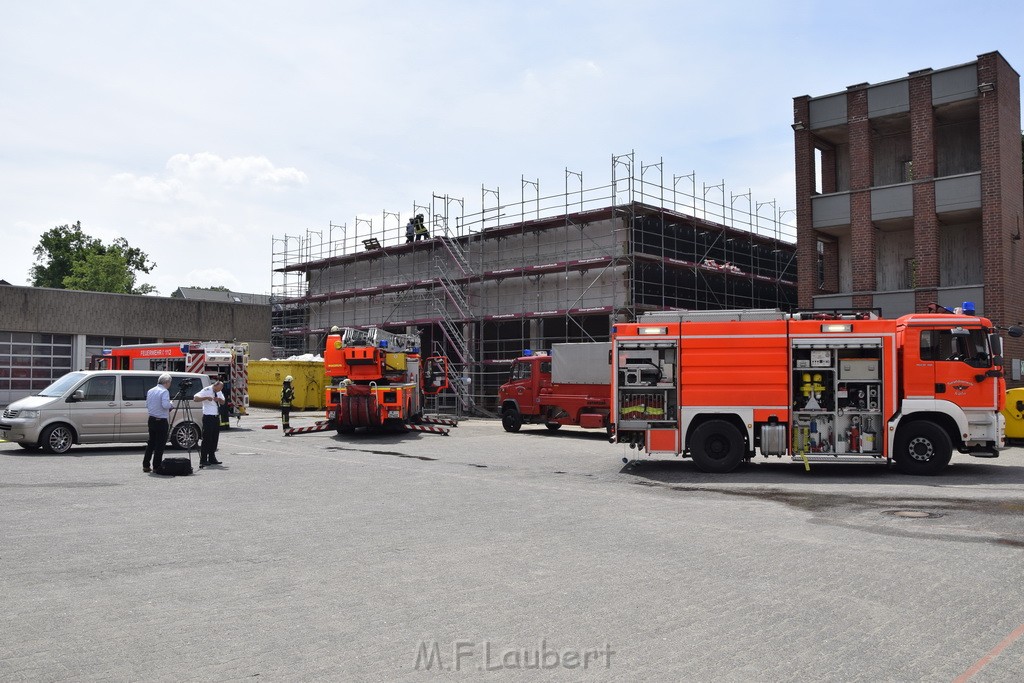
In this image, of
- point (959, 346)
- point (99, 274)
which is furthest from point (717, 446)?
point (99, 274)

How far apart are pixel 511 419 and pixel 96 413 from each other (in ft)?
38.2

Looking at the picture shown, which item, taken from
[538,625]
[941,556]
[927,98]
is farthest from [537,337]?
[538,625]

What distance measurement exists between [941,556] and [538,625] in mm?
4473

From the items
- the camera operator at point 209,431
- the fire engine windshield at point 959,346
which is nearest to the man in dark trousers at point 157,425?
the camera operator at point 209,431

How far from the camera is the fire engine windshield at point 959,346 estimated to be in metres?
14.5

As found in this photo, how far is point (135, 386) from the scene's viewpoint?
18.1m

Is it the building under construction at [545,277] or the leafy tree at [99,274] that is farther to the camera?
the leafy tree at [99,274]

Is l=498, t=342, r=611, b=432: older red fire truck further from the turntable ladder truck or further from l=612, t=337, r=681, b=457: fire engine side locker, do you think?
l=612, t=337, r=681, b=457: fire engine side locker

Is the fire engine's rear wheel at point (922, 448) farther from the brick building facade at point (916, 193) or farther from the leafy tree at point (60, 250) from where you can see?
the leafy tree at point (60, 250)

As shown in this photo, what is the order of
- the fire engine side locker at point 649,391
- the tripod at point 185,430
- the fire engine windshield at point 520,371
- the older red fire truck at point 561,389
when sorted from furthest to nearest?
1. the fire engine windshield at point 520,371
2. the older red fire truck at point 561,389
3. the tripod at point 185,430
4. the fire engine side locker at point 649,391

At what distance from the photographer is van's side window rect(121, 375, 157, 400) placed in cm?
1802

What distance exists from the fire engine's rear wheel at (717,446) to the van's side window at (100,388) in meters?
12.0

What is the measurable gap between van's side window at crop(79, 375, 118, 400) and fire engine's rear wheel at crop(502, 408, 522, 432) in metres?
11.3

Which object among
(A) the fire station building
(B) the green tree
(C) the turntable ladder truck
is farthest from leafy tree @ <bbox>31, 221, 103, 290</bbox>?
(C) the turntable ladder truck
